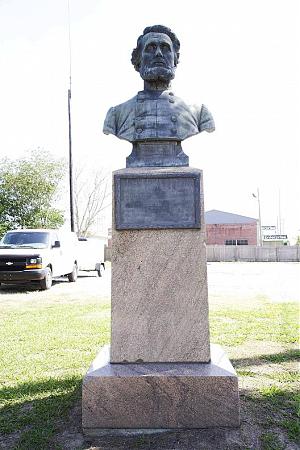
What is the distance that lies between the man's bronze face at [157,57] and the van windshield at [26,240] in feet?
33.2

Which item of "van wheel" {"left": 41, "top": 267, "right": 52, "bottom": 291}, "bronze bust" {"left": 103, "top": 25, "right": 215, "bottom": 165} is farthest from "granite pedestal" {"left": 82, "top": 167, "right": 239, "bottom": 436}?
"van wheel" {"left": 41, "top": 267, "right": 52, "bottom": 291}

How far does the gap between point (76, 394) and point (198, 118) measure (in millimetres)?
2928

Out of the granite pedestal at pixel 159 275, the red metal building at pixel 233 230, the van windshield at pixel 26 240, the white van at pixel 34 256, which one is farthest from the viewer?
the red metal building at pixel 233 230

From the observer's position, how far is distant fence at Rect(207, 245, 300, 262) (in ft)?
125

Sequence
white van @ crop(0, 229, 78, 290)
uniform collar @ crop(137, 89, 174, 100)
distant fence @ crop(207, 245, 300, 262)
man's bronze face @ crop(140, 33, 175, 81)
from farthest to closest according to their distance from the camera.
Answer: distant fence @ crop(207, 245, 300, 262) → white van @ crop(0, 229, 78, 290) → uniform collar @ crop(137, 89, 174, 100) → man's bronze face @ crop(140, 33, 175, 81)

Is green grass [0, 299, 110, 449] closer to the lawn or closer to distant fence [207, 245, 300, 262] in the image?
the lawn

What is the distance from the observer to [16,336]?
6.54 meters

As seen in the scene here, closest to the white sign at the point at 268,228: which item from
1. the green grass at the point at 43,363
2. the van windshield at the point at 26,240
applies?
the van windshield at the point at 26,240

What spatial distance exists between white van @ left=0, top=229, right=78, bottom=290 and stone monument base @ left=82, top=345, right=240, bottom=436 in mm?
9681

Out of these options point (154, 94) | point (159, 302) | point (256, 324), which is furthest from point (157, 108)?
point (256, 324)

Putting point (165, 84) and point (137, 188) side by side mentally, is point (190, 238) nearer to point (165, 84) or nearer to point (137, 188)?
point (137, 188)

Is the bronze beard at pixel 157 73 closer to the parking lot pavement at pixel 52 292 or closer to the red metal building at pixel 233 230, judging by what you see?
the parking lot pavement at pixel 52 292

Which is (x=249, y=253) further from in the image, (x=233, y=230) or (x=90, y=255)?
(x=90, y=255)

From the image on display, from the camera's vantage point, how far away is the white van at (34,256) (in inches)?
489
